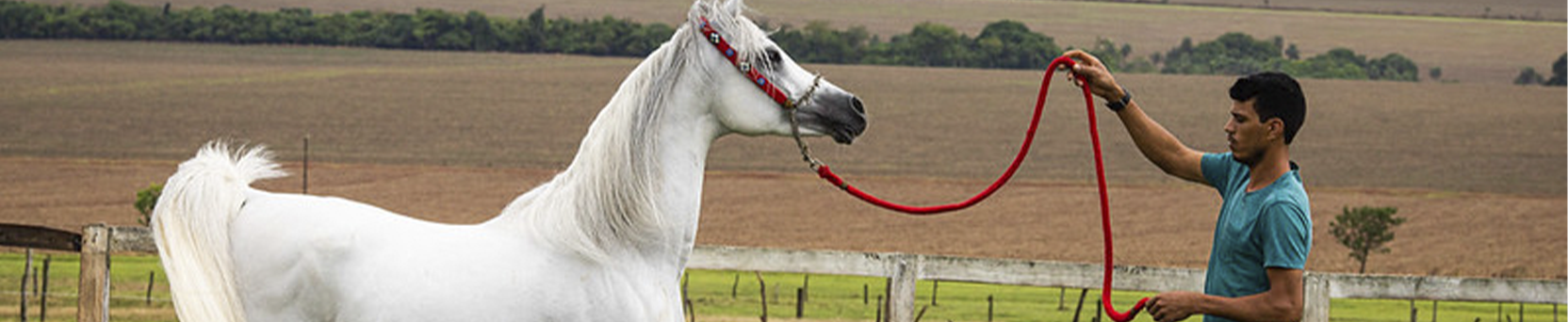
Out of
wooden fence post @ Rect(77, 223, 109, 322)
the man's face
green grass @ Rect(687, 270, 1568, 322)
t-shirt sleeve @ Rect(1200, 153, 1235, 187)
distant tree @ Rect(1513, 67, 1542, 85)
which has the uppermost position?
distant tree @ Rect(1513, 67, 1542, 85)

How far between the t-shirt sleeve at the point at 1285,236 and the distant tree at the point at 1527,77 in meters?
68.6

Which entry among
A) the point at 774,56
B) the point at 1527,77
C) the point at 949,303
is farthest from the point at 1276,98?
the point at 1527,77

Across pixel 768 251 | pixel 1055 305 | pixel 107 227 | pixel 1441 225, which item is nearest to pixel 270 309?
pixel 107 227

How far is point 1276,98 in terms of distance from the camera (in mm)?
3525

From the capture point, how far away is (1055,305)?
74.1ft

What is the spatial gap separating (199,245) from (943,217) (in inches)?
1591

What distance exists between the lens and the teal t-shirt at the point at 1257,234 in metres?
3.42

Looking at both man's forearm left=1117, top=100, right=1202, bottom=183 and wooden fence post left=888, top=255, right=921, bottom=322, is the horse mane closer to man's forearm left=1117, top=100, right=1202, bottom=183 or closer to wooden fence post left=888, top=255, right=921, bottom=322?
man's forearm left=1117, top=100, right=1202, bottom=183

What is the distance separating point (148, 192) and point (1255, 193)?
31.1m

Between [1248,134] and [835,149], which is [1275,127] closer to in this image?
[1248,134]

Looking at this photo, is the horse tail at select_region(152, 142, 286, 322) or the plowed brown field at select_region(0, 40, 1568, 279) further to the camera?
the plowed brown field at select_region(0, 40, 1568, 279)

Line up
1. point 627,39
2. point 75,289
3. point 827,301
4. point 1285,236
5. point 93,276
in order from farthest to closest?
point 627,39, point 827,301, point 75,289, point 93,276, point 1285,236

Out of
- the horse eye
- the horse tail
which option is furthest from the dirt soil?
the horse tail

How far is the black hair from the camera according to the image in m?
3.52
